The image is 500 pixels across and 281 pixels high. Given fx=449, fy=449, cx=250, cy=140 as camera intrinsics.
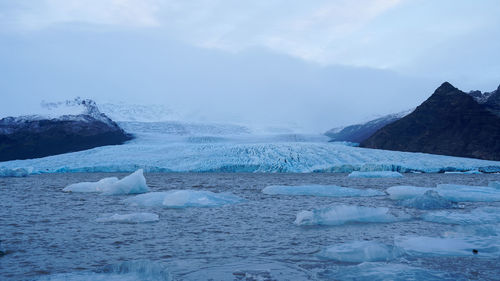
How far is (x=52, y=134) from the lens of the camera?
67.1 meters

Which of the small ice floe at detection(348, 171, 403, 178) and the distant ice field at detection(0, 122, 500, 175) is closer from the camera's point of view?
the small ice floe at detection(348, 171, 403, 178)

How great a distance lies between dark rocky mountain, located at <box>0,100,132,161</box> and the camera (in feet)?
210

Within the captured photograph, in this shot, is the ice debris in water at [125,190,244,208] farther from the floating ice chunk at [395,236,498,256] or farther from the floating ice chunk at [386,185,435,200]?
the floating ice chunk at [395,236,498,256]

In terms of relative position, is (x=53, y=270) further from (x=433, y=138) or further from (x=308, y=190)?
(x=433, y=138)

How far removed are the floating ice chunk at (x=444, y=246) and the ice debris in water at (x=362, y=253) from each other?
441mm

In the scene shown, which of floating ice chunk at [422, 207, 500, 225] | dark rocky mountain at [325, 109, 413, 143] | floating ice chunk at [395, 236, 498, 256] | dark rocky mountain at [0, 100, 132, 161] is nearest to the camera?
floating ice chunk at [395, 236, 498, 256]

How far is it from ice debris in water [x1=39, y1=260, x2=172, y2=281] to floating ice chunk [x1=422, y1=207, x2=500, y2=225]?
20.7 ft

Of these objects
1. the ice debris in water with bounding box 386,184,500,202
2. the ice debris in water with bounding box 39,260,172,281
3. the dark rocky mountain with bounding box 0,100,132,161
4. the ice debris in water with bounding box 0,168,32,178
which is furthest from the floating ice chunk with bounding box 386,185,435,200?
the dark rocky mountain with bounding box 0,100,132,161

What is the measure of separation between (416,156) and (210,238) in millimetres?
29531

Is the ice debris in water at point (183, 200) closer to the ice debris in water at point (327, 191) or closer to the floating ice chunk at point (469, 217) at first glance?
the ice debris in water at point (327, 191)

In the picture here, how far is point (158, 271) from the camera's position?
529cm

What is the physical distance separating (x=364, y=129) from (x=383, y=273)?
106 m

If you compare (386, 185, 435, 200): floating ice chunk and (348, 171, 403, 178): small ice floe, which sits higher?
(386, 185, 435, 200): floating ice chunk

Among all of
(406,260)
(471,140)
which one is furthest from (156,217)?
(471,140)
